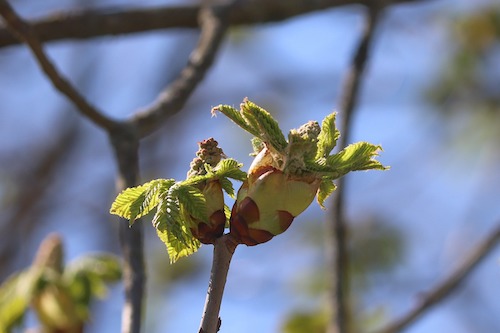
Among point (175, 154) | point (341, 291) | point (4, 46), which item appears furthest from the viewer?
point (175, 154)

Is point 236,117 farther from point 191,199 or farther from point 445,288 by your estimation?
point 445,288

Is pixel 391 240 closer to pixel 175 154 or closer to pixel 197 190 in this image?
pixel 175 154

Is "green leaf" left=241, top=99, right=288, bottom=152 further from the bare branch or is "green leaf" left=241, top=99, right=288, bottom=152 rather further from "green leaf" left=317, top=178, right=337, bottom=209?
the bare branch

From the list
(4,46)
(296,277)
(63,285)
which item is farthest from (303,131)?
(296,277)

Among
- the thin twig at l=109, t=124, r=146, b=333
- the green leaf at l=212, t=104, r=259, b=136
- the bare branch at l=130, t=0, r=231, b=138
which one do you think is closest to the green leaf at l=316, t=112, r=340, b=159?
the green leaf at l=212, t=104, r=259, b=136

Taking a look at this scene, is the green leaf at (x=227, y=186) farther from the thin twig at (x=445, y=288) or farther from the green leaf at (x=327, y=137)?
the thin twig at (x=445, y=288)
